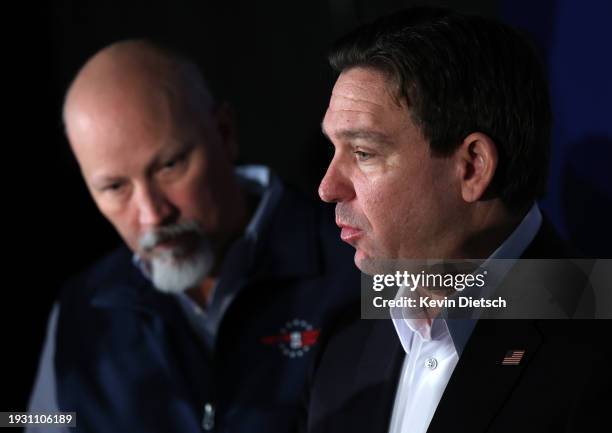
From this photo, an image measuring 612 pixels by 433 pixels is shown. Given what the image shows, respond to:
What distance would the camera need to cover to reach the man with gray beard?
171cm

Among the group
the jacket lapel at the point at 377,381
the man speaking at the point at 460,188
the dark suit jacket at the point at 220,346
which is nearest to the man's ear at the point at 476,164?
the man speaking at the point at 460,188

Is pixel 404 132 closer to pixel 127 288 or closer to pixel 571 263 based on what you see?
pixel 571 263

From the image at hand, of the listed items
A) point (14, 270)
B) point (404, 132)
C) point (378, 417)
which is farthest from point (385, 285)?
point (14, 270)

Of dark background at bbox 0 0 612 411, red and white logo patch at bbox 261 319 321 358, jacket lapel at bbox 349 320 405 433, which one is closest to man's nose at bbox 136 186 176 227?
red and white logo patch at bbox 261 319 321 358

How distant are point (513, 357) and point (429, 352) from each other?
5.8 inches

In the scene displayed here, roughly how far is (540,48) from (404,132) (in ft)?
2.28

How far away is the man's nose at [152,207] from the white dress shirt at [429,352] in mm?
627

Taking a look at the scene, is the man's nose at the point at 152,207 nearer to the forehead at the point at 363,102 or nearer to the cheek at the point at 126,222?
the cheek at the point at 126,222

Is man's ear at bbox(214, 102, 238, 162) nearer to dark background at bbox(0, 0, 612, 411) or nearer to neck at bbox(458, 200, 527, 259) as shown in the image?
dark background at bbox(0, 0, 612, 411)

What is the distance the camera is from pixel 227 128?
191cm

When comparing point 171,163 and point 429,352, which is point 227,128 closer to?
point 171,163

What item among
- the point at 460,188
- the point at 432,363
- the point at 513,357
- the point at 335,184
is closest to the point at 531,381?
the point at 513,357

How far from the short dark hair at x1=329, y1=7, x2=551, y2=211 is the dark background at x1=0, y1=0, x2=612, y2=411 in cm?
105

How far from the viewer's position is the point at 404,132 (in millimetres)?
1133
